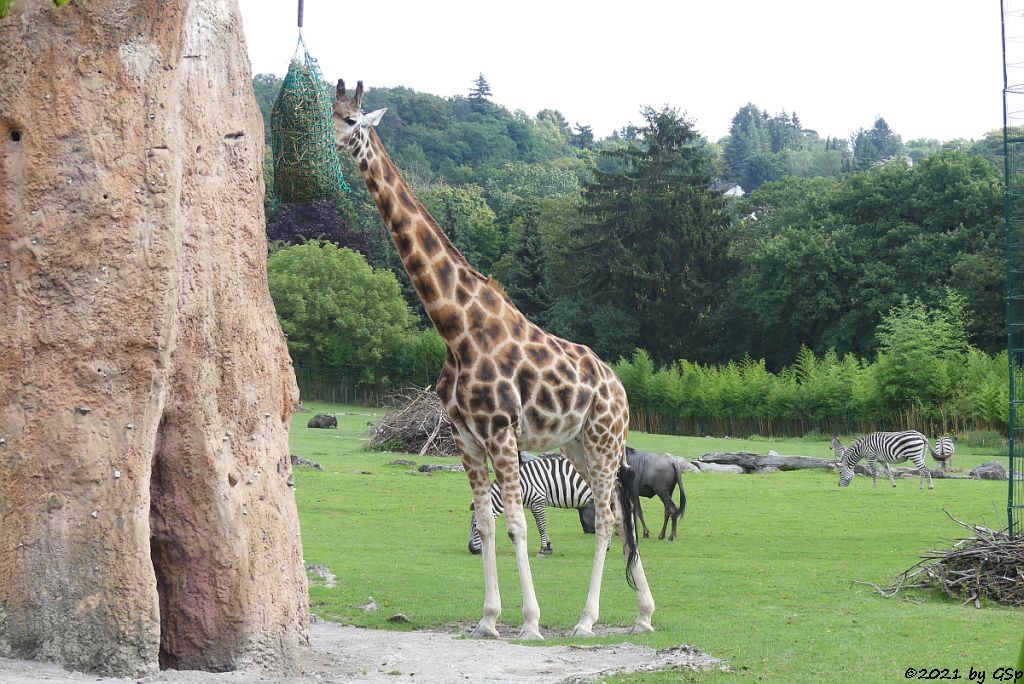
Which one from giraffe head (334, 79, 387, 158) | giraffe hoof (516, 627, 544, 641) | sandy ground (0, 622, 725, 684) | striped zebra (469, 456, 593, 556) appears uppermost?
giraffe head (334, 79, 387, 158)

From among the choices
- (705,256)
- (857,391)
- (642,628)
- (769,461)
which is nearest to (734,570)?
(642,628)

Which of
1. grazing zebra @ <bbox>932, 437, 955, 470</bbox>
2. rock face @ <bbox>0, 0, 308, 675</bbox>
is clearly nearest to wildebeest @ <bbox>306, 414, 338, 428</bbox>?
grazing zebra @ <bbox>932, 437, 955, 470</bbox>

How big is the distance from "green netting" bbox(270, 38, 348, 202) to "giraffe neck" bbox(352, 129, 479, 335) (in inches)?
38.8

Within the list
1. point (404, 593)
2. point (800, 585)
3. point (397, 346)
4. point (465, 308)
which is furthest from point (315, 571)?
point (397, 346)

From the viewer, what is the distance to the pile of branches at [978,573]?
1127 centimetres

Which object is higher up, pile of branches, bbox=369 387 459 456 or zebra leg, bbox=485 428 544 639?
zebra leg, bbox=485 428 544 639

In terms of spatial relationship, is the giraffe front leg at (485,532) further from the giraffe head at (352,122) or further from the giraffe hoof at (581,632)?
the giraffe head at (352,122)

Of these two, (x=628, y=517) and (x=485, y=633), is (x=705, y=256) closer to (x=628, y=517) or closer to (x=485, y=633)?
(x=628, y=517)

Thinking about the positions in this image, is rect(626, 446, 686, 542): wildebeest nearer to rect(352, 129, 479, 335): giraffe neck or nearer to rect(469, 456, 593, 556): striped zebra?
rect(469, 456, 593, 556): striped zebra

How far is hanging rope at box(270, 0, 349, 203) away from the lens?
9.11 metres

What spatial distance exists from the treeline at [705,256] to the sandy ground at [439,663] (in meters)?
29.4

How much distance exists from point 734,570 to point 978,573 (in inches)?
114

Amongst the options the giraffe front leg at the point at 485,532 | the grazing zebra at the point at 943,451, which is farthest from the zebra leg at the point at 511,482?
the grazing zebra at the point at 943,451

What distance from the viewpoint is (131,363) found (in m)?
7.17
